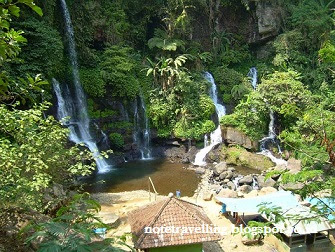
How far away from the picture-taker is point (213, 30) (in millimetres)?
24359

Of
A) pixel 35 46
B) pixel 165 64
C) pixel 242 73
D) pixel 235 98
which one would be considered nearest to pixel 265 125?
pixel 235 98

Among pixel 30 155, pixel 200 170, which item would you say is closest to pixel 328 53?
pixel 30 155

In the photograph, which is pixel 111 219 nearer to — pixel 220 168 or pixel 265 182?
pixel 220 168

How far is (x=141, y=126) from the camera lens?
19.6 m

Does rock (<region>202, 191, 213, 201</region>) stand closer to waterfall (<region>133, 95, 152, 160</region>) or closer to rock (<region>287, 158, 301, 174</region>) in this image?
rock (<region>287, 158, 301, 174</region>)

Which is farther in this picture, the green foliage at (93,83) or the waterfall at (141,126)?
the waterfall at (141,126)

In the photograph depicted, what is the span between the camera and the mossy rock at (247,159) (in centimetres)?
1746

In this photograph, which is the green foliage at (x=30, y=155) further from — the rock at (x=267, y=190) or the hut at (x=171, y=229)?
the rock at (x=267, y=190)

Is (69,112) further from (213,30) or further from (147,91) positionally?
(213,30)

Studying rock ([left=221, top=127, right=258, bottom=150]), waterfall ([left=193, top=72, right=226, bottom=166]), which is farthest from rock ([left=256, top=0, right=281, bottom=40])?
rock ([left=221, top=127, right=258, bottom=150])

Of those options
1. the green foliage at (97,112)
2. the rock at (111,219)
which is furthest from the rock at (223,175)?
the green foliage at (97,112)

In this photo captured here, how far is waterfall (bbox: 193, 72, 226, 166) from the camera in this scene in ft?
60.7

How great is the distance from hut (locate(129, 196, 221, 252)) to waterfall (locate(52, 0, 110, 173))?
350 inches

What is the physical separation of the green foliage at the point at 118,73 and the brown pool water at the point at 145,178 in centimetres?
426
